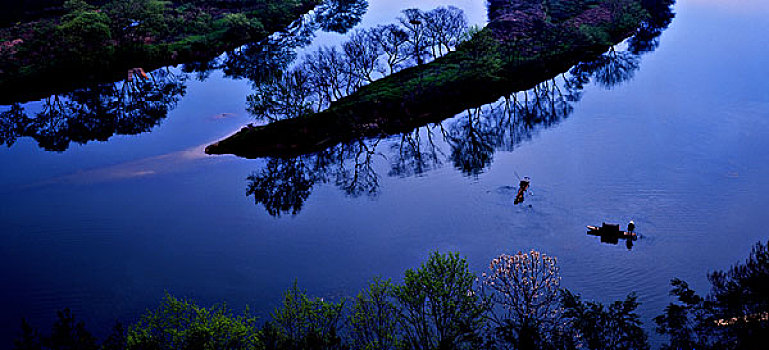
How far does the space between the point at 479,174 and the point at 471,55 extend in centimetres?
2622

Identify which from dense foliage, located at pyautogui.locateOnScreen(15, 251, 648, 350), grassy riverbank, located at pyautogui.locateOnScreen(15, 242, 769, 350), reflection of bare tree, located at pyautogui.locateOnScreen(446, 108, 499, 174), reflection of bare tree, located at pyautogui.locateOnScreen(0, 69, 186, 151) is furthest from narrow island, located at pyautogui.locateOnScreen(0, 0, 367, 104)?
dense foliage, located at pyautogui.locateOnScreen(15, 251, 648, 350)

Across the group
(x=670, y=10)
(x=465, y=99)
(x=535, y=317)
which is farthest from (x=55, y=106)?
(x=670, y=10)

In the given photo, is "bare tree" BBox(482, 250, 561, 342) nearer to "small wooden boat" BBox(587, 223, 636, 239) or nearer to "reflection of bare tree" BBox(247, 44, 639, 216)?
"small wooden boat" BBox(587, 223, 636, 239)

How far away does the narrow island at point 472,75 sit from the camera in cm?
6812

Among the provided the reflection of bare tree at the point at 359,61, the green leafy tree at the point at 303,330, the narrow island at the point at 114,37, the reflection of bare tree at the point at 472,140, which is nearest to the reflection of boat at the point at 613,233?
the reflection of bare tree at the point at 472,140

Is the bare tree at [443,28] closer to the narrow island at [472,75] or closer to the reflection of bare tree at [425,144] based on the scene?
the narrow island at [472,75]

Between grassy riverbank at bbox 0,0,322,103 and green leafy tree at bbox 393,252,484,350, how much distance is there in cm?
6623

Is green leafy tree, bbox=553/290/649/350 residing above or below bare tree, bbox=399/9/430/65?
below

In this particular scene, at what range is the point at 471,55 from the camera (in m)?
82.3

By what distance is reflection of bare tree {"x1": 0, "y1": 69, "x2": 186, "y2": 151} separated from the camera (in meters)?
73.9

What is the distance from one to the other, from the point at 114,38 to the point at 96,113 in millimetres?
17962

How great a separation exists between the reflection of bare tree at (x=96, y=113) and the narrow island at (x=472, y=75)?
49.6ft

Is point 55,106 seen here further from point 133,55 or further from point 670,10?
point 670,10

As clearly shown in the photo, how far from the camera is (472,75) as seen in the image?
79875 mm
